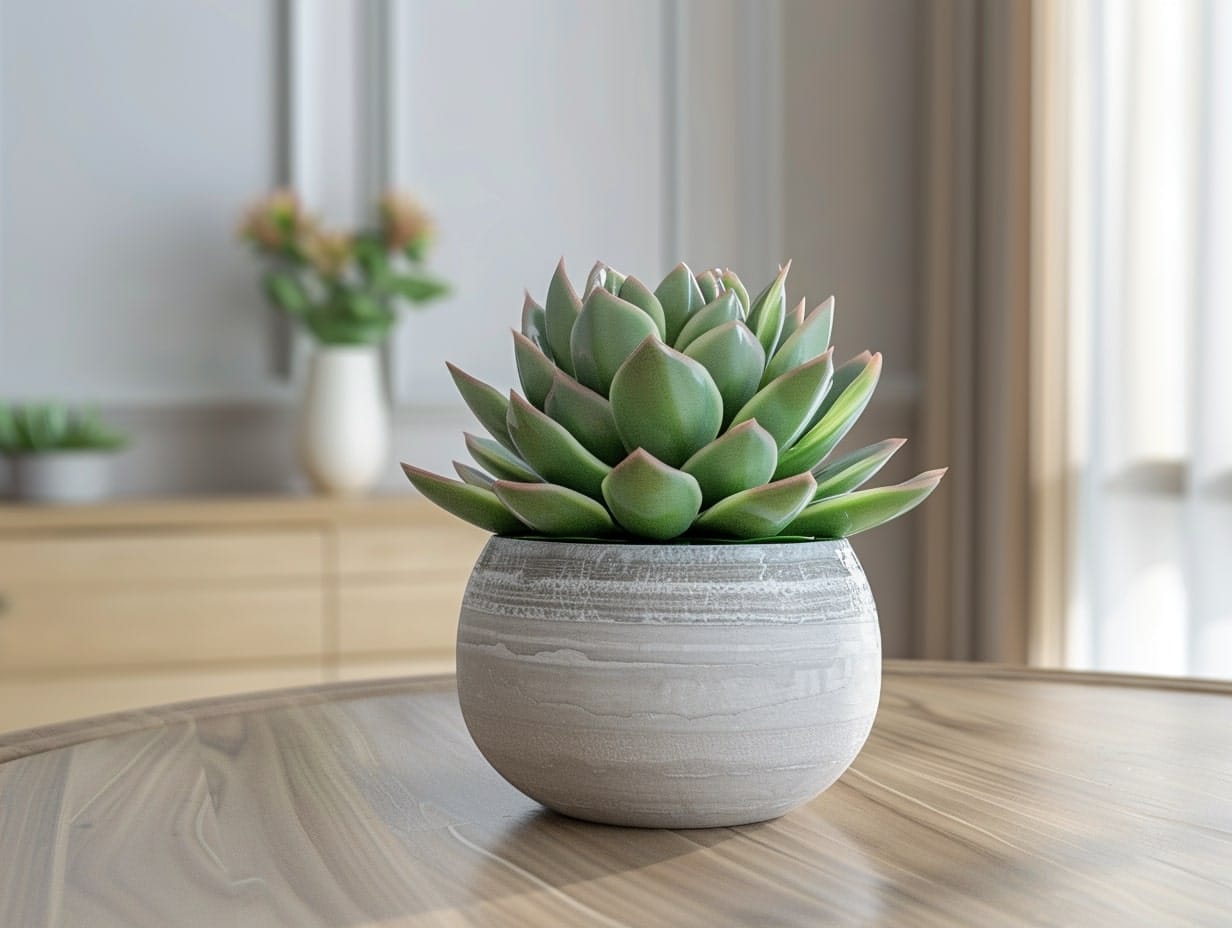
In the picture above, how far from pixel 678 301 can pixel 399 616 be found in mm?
1736

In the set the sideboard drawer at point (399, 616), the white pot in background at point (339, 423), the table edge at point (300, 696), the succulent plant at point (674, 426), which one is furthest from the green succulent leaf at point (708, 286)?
the white pot in background at point (339, 423)

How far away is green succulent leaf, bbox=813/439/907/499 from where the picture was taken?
0.61 meters

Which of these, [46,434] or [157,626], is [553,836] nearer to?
[157,626]

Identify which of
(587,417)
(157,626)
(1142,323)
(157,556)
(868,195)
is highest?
(868,195)

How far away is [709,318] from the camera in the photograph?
0.59 metres

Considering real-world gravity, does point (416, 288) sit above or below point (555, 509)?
above

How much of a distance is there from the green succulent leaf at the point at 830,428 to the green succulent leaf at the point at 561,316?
0.11m

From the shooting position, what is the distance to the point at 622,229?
9.25 ft

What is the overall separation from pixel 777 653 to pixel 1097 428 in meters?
1.81

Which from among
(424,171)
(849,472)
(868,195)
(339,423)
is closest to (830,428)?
(849,472)


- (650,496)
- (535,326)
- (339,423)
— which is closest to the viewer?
(650,496)

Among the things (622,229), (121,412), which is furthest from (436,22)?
(121,412)

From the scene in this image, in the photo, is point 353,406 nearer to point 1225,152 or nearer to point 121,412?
point 121,412

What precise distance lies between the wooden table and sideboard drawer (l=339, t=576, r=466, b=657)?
4.64 feet
